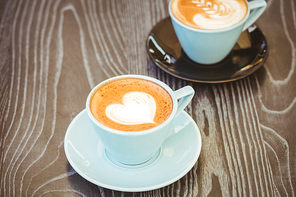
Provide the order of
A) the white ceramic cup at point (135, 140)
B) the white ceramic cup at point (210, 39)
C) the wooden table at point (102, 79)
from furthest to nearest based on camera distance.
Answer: the white ceramic cup at point (210, 39) → the wooden table at point (102, 79) → the white ceramic cup at point (135, 140)

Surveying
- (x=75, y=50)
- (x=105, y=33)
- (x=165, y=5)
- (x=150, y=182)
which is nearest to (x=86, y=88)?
(x=75, y=50)

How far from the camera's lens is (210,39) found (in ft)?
3.40

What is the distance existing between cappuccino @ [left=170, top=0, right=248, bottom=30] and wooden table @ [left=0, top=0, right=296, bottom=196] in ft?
0.62

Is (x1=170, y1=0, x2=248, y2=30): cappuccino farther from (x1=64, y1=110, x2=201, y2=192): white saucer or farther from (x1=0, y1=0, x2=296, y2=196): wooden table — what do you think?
(x1=64, y1=110, x2=201, y2=192): white saucer

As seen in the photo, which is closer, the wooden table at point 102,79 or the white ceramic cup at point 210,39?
the wooden table at point 102,79

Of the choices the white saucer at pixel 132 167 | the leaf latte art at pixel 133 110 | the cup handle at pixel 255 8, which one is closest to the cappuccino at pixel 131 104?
the leaf latte art at pixel 133 110

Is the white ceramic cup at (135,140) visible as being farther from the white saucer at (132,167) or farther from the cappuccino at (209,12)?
the cappuccino at (209,12)

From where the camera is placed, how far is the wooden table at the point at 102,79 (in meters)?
0.82

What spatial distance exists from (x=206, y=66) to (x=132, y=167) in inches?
19.5

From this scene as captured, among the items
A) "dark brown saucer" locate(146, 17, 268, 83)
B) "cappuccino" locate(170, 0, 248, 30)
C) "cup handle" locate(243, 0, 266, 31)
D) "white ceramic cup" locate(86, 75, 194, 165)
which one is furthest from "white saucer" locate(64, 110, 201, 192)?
"cup handle" locate(243, 0, 266, 31)

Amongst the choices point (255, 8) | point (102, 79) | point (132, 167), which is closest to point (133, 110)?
point (132, 167)

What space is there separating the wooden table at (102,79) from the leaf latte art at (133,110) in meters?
0.18

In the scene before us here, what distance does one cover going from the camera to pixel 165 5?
146 centimetres

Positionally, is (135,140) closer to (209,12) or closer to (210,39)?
(210,39)
